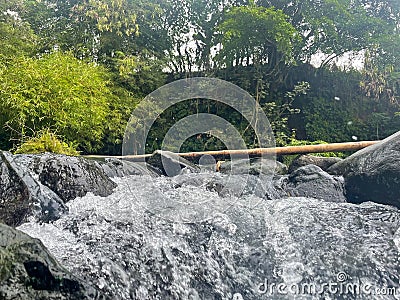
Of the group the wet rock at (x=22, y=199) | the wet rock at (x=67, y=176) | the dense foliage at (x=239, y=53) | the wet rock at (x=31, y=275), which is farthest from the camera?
the dense foliage at (x=239, y=53)

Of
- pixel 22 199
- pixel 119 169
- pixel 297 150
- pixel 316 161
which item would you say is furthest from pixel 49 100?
pixel 316 161

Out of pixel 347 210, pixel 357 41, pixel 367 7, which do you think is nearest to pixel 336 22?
pixel 357 41

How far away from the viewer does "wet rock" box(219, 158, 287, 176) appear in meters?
5.49

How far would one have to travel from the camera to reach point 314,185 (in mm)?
4324

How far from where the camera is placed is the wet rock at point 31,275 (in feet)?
4.18

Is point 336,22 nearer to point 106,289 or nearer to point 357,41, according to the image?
point 357,41

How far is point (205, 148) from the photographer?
9.24 m

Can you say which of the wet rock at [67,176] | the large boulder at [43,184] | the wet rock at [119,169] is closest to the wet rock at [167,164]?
the wet rock at [119,169]

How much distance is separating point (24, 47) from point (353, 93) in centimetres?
782

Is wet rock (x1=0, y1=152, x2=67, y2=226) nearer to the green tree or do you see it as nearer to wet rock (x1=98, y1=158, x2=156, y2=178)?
wet rock (x1=98, y1=158, x2=156, y2=178)

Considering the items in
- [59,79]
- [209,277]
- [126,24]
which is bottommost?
[209,277]

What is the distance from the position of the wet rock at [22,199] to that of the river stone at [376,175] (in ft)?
9.66

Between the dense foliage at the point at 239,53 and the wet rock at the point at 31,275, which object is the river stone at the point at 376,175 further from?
the dense foliage at the point at 239,53

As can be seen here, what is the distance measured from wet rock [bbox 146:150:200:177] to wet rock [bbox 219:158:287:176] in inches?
19.4
